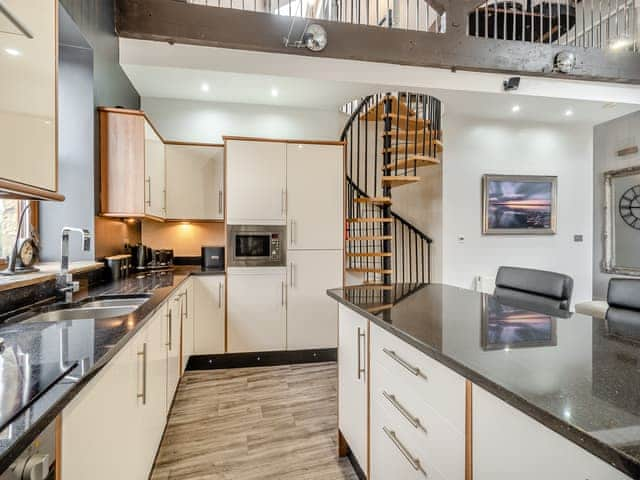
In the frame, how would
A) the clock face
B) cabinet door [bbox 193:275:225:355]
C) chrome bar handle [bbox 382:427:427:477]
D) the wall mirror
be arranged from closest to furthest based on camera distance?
chrome bar handle [bbox 382:427:427:477], the clock face, cabinet door [bbox 193:275:225:355], the wall mirror

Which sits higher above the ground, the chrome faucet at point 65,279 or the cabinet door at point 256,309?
the chrome faucet at point 65,279

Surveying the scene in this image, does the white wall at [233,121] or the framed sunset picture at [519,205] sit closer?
the white wall at [233,121]

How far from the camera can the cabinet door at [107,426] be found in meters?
0.89

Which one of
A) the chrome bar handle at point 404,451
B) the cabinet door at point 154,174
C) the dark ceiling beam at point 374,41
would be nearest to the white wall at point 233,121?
the cabinet door at point 154,174

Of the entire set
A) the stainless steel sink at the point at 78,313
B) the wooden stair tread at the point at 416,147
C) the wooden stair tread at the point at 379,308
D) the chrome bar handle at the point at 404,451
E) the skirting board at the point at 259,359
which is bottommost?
the skirting board at the point at 259,359

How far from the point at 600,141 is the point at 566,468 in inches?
256

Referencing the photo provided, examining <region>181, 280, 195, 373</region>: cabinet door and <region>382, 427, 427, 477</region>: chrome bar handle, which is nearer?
<region>382, 427, 427, 477</region>: chrome bar handle

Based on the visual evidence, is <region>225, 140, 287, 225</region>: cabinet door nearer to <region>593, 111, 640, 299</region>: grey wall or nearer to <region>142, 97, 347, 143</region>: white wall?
<region>142, 97, 347, 143</region>: white wall

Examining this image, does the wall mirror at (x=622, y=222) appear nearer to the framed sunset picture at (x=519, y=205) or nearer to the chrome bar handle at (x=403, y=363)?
the framed sunset picture at (x=519, y=205)

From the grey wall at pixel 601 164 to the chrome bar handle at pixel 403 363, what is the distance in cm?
559

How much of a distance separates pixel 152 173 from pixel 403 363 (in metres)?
2.86

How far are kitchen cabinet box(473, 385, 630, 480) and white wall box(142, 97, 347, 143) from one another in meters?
3.99

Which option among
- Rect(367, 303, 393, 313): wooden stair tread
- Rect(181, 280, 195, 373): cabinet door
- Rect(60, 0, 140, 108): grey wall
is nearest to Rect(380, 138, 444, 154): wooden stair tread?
Rect(181, 280, 195, 373): cabinet door

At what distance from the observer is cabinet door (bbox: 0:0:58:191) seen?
3.97ft
